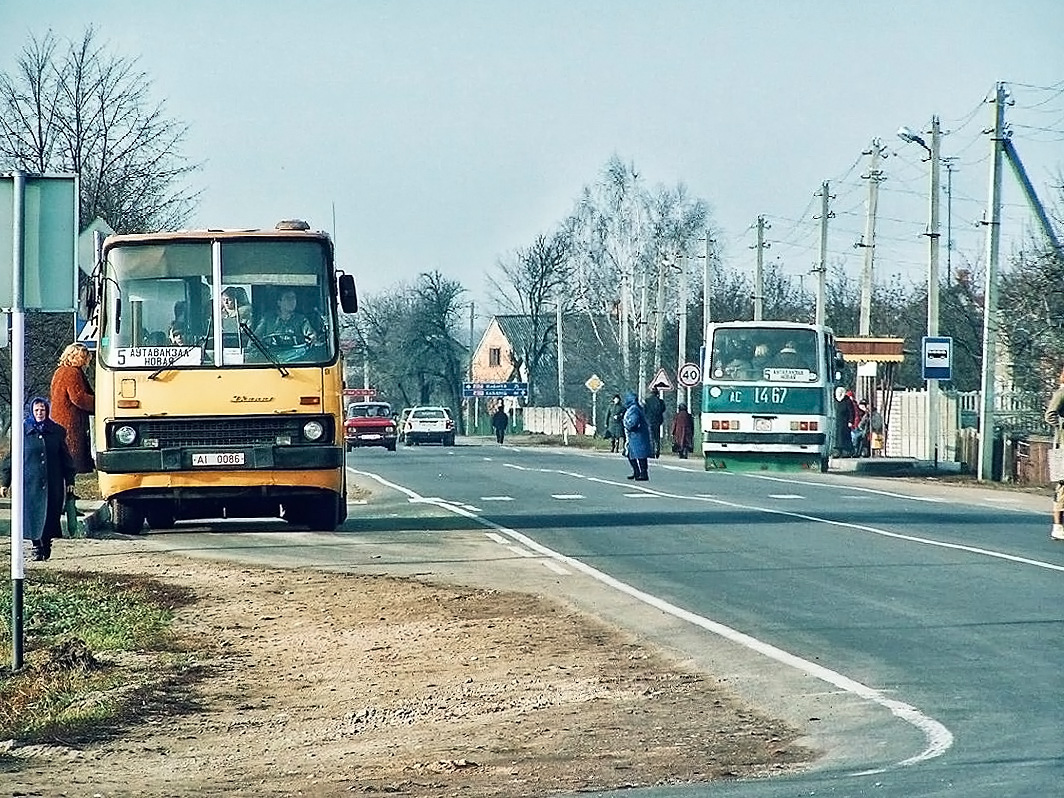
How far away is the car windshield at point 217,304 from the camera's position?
62.5 feet

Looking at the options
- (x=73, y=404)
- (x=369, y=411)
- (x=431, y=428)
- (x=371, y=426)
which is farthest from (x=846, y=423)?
(x=431, y=428)

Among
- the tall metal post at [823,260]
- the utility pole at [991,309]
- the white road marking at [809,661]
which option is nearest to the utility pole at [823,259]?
the tall metal post at [823,260]

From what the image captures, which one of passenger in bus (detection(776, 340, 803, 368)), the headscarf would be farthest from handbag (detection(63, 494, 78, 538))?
passenger in bus (detection(776, 340, 803, 368))

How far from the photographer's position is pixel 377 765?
8.15 m

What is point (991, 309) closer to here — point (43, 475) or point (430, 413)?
point (43, 475)

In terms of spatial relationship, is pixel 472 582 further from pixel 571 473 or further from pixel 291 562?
pixel 571 473

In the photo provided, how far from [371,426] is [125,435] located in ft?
168

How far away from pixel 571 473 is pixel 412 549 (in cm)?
2025

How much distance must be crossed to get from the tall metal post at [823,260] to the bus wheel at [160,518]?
34006 mm

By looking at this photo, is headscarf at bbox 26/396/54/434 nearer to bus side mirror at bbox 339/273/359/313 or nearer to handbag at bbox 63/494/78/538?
handbag at bbox 63/494/78/538

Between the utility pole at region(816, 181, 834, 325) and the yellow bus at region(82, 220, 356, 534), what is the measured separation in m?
36.3

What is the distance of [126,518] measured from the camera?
66.6 feet

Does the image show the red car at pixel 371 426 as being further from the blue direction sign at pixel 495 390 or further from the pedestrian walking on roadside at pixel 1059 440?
the pedestrian walking on roadside at pixel 1059 440

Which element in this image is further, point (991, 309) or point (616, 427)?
point (616, 427)
